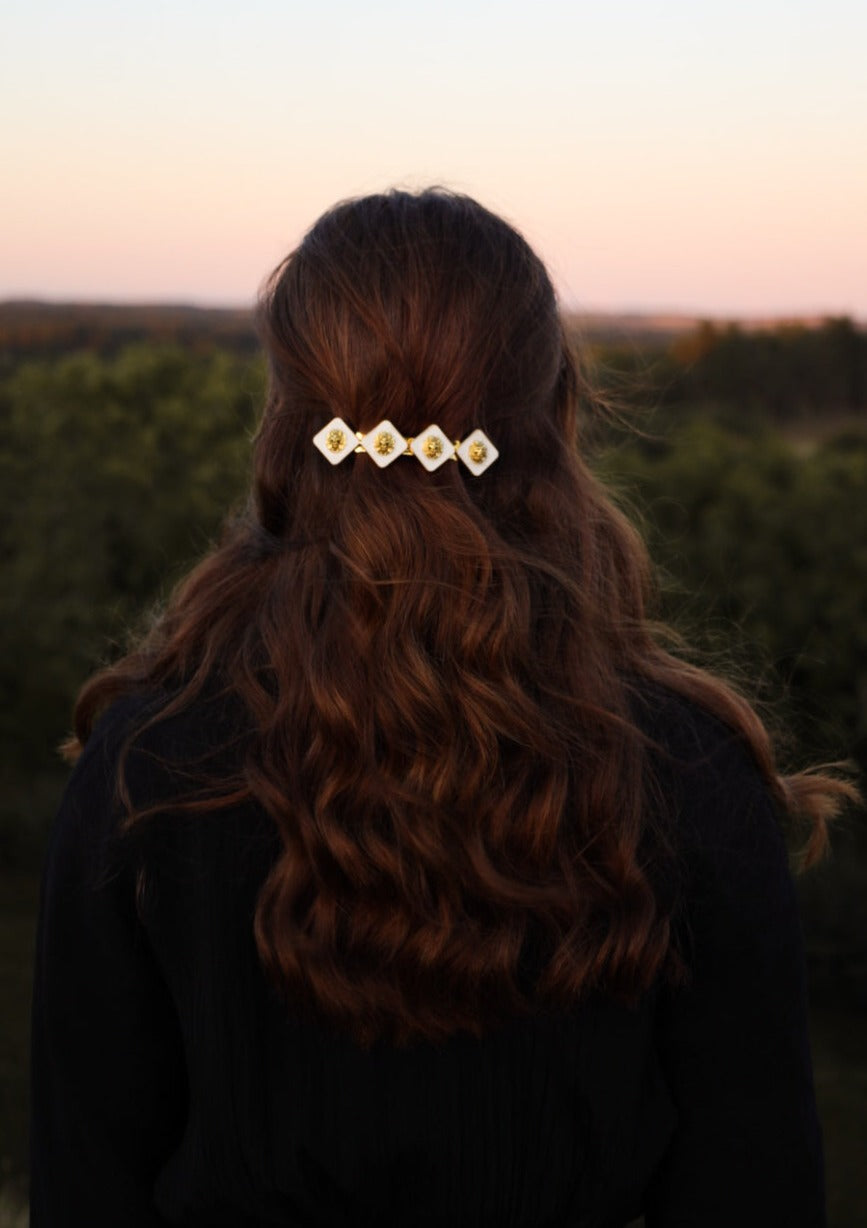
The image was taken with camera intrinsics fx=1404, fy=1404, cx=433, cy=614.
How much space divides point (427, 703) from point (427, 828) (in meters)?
0.14

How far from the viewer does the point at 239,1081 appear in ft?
5.29

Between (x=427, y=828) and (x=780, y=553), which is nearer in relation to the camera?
(x=427, y=828)

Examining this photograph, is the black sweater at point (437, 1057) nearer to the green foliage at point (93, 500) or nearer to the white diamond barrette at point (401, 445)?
the white diamond barrette at point (401, 445)

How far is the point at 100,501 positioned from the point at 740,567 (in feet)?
13.4

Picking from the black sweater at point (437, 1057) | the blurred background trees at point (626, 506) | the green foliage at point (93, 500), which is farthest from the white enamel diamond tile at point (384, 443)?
the green foliage at point (93, 500)

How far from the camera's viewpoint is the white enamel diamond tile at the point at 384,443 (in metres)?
1.57

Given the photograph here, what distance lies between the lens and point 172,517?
8.56m

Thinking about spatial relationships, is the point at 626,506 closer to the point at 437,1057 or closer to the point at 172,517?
the point at 172,517

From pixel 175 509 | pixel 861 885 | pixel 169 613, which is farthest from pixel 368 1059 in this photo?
pixel 175 509

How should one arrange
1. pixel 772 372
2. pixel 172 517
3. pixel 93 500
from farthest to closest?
pixel 93 500 < pixel 172 517 < pixel 772 372

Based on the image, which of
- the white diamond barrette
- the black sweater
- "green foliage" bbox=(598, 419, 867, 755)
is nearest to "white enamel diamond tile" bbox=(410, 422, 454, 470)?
the white diamond barrette

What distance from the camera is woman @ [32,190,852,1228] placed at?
5.08ft

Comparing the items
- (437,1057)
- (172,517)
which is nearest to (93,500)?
(172,517)

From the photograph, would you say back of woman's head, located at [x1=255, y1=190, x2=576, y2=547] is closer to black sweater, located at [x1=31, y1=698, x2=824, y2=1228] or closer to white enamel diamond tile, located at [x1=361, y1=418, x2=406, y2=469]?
white enamel diamond tile, located at [x1=361, y1=418, x2=406, y2=469]
